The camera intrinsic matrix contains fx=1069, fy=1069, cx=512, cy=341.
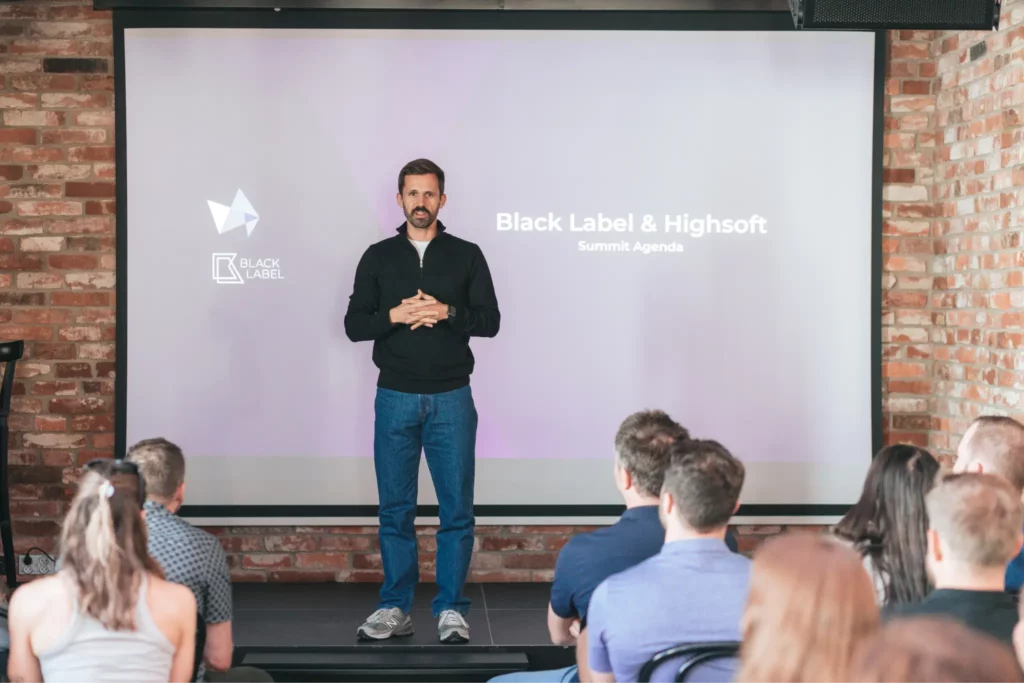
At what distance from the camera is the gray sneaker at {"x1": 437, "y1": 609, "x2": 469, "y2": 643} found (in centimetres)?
377

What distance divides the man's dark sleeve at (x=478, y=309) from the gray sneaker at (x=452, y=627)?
1006 mm

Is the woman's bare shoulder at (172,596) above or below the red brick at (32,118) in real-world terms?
below

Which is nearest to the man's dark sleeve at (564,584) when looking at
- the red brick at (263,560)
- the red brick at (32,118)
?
the red brick at (263,560)

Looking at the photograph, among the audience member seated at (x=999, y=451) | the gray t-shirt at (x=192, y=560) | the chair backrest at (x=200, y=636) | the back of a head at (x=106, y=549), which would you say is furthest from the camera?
the audience member seated at (x=999, y=451)

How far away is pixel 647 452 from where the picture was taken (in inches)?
98.1

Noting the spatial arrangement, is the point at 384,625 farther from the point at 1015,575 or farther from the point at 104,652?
the point at 1015,575

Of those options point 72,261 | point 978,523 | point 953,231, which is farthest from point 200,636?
point 953,231

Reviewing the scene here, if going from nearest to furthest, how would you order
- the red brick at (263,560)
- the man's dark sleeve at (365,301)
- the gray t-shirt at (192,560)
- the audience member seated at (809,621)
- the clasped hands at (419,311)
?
the audience member seated at (809,621) < the gray t-shirt at (192,560) < the clasped hands at (419,311) < the man's dark sleeve at (365,301) < the red brick at (263,560)

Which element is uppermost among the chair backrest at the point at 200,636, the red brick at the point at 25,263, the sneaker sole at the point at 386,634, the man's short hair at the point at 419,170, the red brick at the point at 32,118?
the red brick at the point at 32,118

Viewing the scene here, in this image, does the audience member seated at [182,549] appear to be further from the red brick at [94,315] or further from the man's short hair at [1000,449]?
the red brick at [94,315]

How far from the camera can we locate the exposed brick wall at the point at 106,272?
4570 millimetres

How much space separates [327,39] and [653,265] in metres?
1.71

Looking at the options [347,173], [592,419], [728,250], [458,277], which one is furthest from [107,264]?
[728,250]

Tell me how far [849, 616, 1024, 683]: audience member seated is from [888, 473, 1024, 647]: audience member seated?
88 cm
